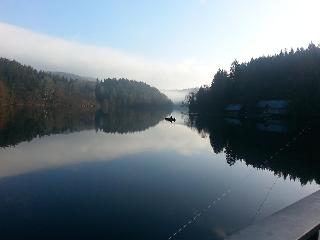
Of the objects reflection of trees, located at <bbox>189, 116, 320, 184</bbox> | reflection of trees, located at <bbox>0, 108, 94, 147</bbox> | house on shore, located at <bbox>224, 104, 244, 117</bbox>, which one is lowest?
reflection of trees, located at <bbox>0, 108, 94, 147</bbox>

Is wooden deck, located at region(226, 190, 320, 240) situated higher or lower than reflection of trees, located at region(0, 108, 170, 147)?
Answer: higher

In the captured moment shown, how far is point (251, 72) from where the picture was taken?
6427 inches

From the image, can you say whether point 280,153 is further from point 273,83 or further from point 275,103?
point 273,83

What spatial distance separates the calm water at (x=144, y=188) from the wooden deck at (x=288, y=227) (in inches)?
464

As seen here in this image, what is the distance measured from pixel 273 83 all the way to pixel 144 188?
125m

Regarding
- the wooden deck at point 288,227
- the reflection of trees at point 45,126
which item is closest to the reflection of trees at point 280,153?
the wooden deck at point 288,227

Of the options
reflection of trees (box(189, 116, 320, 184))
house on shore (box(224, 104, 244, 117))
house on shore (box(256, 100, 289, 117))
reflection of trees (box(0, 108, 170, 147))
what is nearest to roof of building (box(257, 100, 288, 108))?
house on shore (box(256, 100, 289, 117))

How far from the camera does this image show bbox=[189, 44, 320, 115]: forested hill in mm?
108062

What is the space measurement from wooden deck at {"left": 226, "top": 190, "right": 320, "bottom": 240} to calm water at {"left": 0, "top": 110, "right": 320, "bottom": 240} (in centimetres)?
1178

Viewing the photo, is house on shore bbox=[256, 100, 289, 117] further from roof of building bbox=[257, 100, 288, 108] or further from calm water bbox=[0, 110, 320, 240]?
calm water bbox=[0, 110, 320, 240]

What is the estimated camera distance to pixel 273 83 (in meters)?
143

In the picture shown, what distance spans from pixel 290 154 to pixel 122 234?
117ft

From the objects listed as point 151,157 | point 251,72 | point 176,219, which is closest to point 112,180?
point 176,219

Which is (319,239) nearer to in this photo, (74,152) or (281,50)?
(74,152)
